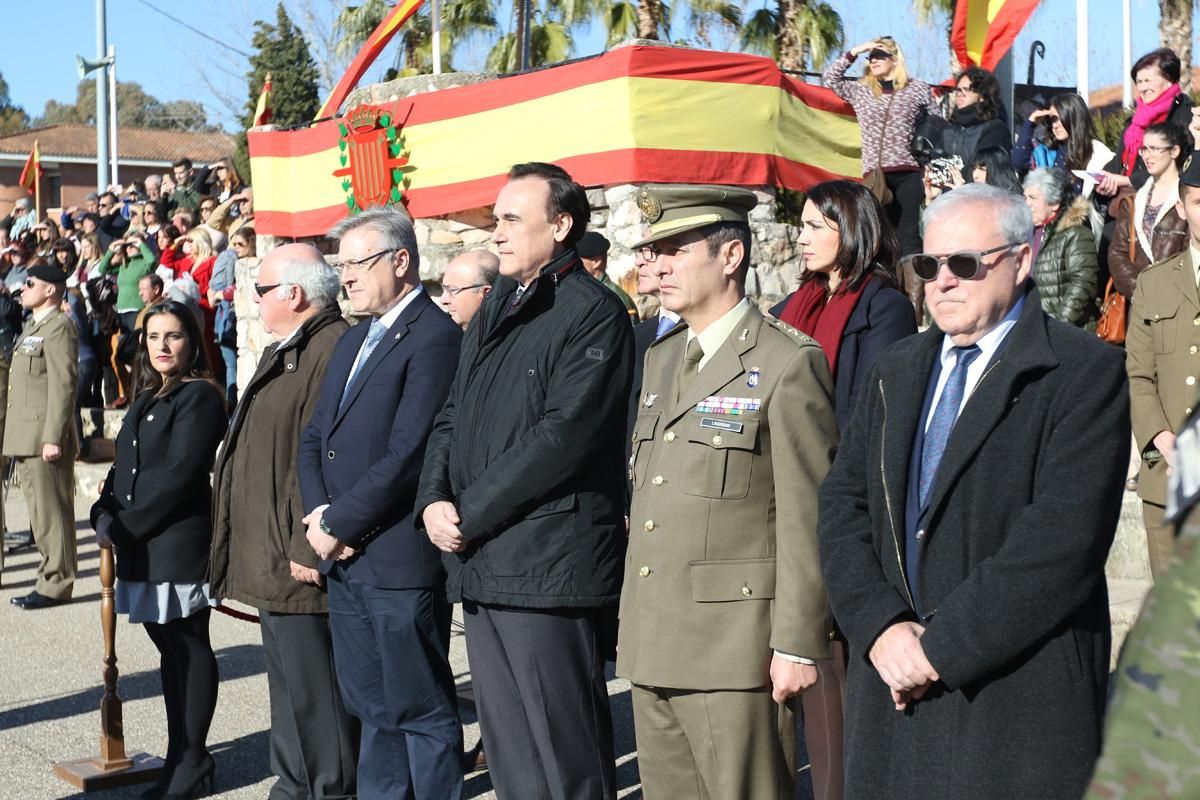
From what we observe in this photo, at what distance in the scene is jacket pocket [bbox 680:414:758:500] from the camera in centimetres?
327

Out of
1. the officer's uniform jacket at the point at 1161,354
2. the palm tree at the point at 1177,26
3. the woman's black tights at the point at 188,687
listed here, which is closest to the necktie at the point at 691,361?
the officer's uniform jacket at the point at 1161,354

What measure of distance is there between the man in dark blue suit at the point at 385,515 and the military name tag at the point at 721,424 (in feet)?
4.11

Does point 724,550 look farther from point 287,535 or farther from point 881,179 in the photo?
point 881,179

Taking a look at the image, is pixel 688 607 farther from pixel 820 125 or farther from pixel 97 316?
pixel 97 316

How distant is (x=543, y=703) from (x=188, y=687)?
6.20 feet

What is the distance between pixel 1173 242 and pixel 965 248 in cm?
467

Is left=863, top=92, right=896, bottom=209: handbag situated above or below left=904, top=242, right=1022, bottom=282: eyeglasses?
above

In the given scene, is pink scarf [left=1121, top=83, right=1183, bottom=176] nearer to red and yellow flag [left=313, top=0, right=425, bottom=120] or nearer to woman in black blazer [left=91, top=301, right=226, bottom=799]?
woman in black blazer [left=91, top=301, right=226, bottom=799]

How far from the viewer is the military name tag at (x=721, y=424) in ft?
10.7

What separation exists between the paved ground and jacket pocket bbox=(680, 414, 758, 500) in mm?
1969

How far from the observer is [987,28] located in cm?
1002

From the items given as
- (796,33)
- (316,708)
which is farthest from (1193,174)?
(796,33)

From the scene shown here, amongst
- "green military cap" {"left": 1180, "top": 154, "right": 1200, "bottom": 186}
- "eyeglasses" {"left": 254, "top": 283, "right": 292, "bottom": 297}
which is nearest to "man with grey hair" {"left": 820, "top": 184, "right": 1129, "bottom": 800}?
"green military cap" {"left": 1180, "top": 154, "right": 1200, "bottom": 186}

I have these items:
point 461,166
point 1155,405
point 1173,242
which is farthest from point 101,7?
point 1155,405
